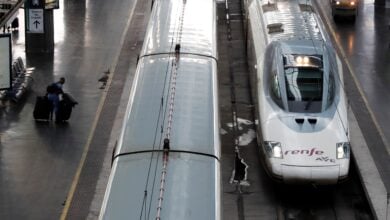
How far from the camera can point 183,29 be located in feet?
76.0

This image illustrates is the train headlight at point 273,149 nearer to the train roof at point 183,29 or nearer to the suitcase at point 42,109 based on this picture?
the train roof at point 183,29

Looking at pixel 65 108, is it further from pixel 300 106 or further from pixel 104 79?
pixel 300 106

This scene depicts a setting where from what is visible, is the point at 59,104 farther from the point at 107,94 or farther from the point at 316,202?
the point at 316,202

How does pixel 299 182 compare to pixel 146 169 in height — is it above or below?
below

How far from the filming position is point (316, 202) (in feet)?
66.2

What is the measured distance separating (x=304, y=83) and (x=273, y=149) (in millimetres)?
2398

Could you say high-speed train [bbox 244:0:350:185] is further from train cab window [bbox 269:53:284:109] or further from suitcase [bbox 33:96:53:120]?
suitcase [bbox 33:96:53:120]

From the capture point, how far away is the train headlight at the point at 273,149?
19.8 meters

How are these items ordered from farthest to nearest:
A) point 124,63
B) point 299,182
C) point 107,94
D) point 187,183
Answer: point 124,63 → point 107,94 → point 299,182 → point 187,183

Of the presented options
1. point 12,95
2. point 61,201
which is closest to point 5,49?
point 12,95

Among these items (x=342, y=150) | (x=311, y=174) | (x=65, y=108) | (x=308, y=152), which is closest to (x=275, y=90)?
(x=308, y=152)

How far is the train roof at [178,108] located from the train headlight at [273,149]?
198 centimetres

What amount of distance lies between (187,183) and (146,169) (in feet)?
2.75

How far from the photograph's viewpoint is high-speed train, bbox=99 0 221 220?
1352 centimetres
